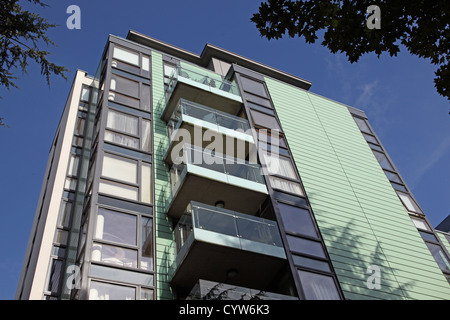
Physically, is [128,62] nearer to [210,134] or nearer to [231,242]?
[210,134]

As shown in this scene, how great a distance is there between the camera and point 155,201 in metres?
15.1

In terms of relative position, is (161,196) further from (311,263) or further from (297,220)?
(311,263)

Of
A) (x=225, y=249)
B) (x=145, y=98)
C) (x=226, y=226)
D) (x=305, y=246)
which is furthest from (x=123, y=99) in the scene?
(x=305, y=246)

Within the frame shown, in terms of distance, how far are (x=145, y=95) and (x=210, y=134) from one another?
13.8ft

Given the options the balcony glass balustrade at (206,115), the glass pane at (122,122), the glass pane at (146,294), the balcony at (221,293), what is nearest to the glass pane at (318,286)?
the balcony at (221,293)

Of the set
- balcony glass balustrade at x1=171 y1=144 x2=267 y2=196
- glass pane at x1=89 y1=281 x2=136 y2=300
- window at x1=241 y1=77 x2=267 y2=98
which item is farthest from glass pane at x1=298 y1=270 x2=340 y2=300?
window at x1=241 y1=77 x2=267 y2=98

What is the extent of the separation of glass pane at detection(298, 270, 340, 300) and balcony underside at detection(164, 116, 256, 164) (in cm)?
533

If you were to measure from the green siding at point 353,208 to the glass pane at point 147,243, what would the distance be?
563cm

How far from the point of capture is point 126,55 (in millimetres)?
21641

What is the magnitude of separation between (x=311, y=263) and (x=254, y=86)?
10621 millimetres

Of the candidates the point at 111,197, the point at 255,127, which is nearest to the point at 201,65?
the point at 255,127

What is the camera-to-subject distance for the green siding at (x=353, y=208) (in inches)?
588

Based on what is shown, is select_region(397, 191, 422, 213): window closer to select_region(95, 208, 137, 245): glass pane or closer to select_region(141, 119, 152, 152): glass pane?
select_region(141, 119, 152, 152): glass pane

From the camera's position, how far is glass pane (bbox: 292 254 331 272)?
13550mm
